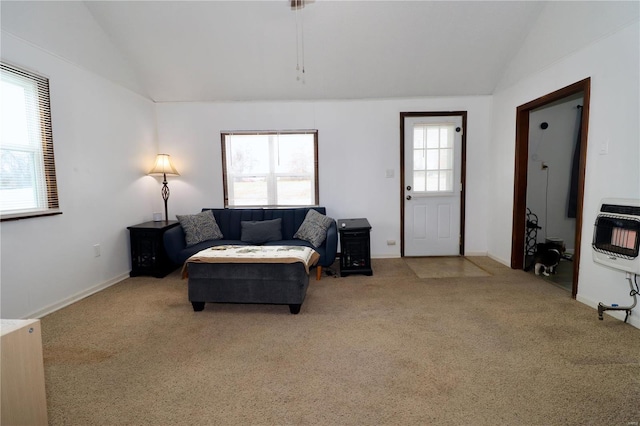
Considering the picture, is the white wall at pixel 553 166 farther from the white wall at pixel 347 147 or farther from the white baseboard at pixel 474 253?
the white baseboard at pixel 474 253

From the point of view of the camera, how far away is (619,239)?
2.43 m

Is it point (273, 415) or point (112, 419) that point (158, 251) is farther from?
point (273, 415)

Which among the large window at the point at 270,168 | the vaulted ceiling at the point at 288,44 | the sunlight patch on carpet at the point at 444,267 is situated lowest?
the sunlight patch on carpet at the point at 444,267

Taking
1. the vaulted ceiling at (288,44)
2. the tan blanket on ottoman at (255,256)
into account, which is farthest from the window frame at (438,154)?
the tan blanket on ottoman at (255,256)

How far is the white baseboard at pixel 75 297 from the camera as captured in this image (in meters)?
2.83

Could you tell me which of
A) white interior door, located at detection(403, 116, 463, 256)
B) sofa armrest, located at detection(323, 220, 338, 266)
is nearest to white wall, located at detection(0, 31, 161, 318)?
sofa armrest, located at detection(323, 220, 338, 266)

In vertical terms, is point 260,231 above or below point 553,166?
below

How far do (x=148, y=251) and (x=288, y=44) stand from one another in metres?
3.14

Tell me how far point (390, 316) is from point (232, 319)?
1395 millimetres

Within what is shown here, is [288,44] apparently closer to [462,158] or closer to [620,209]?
[462,158]

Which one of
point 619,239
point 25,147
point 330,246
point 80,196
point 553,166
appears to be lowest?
point 330,246

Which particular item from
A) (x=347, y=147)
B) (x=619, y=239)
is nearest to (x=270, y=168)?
(x=347, y=147)

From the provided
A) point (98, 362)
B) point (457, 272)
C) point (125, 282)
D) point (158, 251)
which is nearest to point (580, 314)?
point (457, 272)

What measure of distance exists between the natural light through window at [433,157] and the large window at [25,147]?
14.3 feet
